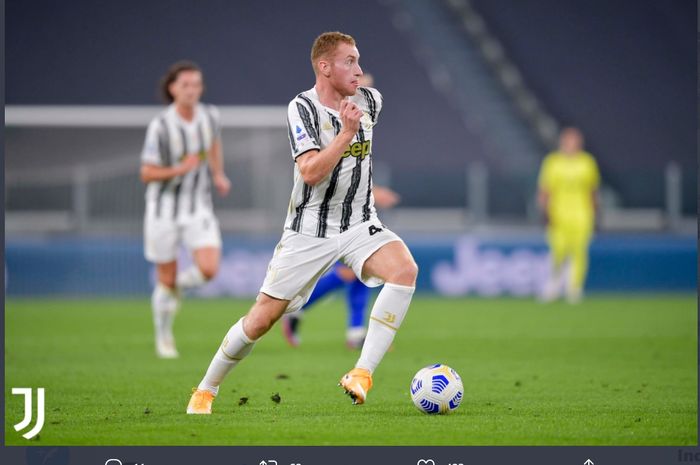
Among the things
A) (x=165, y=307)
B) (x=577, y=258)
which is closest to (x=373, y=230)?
(x=165, y=307)

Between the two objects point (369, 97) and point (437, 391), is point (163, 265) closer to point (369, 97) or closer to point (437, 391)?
point (369, 97)

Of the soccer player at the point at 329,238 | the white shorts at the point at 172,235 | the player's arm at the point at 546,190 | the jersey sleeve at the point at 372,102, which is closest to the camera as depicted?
the soccer player at the point at 329,238

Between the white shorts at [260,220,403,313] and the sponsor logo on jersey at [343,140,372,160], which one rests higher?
the sponsor logo on jersey at [343,140,372,160]

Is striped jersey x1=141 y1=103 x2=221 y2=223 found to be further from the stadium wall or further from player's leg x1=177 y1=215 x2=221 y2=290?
the stadium wall

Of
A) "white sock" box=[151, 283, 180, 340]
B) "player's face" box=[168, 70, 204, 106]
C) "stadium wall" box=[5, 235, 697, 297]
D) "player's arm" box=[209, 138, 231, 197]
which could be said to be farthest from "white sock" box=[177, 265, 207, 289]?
"stadium wall" box=[5, 235, 697, 297]

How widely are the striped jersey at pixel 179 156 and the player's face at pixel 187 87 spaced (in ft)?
0.49

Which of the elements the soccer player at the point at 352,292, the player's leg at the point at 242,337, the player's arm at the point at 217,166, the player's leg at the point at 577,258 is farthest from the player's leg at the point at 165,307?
the player's leg at the point at 577,258

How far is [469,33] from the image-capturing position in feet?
82.6

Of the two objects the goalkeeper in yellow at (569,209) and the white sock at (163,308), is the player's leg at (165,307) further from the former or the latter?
the goalkeeper in yellow at (569,209)

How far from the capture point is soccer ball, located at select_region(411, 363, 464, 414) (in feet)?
20.1

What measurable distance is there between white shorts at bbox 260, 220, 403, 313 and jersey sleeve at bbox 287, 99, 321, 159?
1.57 ft

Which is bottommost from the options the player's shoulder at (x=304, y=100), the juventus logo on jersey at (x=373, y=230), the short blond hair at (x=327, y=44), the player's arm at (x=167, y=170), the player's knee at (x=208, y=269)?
the juventus logo on jersey at (x=373, y=230)

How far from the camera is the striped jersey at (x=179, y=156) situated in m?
9.74
